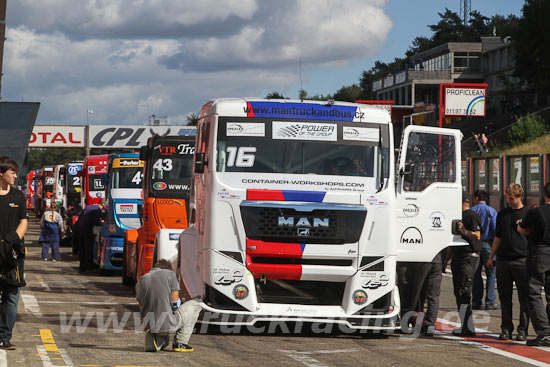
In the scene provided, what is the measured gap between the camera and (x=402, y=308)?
13.5m

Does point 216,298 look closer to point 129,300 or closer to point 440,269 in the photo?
point 440,269

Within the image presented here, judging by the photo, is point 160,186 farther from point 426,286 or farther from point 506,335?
point 506,335

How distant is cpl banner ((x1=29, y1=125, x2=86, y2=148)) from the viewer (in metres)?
70.9

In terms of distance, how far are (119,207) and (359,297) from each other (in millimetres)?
12387

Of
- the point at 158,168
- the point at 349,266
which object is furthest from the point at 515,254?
the point at 158,168

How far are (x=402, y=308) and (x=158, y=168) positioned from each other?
25.0 feet

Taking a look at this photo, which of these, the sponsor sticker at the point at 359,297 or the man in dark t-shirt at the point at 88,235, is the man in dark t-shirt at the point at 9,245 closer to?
the sponsor sticker at the point at 359,297

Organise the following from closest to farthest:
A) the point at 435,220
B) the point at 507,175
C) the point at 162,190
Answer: the point at 435,220
the point at 162,190
the point at 507,175

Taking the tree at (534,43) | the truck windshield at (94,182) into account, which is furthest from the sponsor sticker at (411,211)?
the tree at (534,43)

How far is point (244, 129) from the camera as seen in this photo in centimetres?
1273

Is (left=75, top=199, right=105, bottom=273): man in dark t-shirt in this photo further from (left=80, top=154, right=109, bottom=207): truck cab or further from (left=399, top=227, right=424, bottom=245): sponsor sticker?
(left=399, top=227, right=424, bottom=245): sponsor sticker

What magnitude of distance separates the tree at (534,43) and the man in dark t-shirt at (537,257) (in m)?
68.9

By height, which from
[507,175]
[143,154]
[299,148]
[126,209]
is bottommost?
[126,209]

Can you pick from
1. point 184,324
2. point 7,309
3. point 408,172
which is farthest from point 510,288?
point 7,309
